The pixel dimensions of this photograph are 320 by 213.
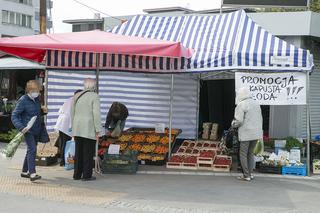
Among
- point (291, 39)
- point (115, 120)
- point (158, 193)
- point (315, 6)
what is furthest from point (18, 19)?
point (158, 193)

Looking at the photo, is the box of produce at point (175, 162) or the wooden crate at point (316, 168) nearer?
the wooden crate at point (316, 168)

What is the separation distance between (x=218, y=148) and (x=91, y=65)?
11.8ft

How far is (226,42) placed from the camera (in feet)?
35.3

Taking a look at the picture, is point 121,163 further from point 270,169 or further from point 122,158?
point 270,169

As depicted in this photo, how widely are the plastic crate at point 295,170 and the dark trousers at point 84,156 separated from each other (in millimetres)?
4033

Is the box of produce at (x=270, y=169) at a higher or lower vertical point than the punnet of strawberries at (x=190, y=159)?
lower

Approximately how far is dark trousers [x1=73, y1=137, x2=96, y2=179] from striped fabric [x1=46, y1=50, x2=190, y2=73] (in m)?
2.43

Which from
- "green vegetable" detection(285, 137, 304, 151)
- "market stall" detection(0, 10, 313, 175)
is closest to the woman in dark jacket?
"market stall" detection(0, 10, 313, 175)

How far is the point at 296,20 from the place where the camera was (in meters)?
13.1

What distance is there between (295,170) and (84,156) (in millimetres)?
4386

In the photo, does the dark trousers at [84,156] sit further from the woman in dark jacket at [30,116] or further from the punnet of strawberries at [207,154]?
the punnet of strawberries at [207,154]

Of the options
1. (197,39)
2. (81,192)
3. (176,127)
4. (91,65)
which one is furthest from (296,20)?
(81,192)

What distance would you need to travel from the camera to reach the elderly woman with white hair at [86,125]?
30.9 feet

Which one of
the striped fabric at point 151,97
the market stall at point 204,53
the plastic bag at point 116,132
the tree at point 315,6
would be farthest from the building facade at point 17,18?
the plastic bag at point 116,132
